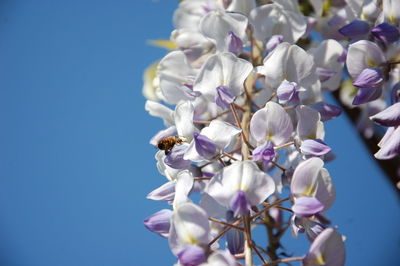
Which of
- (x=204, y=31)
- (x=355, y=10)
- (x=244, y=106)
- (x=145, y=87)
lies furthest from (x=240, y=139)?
(x=145, y=87)

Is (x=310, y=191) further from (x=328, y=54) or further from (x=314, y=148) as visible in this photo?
(x=328, y=54)

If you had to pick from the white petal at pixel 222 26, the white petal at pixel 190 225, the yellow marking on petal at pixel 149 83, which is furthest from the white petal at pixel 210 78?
the yellow marking on petal at pixel 149 83

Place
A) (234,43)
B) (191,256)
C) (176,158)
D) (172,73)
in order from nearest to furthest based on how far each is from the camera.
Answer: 1. (191,256)
2. (176,158)
3. (234,43)
4. (172,73)

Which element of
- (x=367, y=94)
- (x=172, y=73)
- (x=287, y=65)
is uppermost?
(x=172, y=73)

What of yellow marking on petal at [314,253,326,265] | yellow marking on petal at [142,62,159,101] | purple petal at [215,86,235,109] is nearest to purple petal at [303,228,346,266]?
yellow marking on petal at [314,253,326,265]

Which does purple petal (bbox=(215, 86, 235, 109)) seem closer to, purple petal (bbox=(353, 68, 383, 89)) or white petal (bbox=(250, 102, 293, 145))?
white petal (bbox=(250, 102, 293, 145))

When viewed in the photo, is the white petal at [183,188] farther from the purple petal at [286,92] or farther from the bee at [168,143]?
the purple petal at [286,92]

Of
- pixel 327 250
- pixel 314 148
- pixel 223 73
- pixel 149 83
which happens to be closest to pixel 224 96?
Result: pixel 223 73
